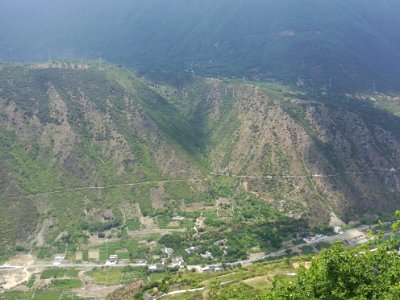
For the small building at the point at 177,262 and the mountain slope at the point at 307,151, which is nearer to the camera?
the small building at the point at 177,262

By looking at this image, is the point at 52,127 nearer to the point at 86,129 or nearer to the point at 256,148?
the point at 86,129

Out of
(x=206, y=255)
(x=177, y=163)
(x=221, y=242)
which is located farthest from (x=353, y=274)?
(x=177, y=163)

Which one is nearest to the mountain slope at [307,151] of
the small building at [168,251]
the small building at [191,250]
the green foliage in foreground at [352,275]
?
the small building at [191,250]

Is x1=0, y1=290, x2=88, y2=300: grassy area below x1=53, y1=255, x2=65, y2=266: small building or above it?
below

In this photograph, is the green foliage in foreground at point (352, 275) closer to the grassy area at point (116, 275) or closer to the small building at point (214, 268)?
the small building at point (214, 268)

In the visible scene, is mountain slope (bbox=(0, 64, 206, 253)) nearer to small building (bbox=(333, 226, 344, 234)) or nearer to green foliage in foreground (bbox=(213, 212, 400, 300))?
small building (bbox=(333, 226, 344, 234))

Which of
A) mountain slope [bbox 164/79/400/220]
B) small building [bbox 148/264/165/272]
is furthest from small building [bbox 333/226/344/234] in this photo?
small building [bbox 148/264/165/272]

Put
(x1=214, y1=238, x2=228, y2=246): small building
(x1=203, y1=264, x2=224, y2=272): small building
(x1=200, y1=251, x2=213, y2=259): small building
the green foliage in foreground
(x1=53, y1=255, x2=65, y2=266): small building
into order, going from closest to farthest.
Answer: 1. the green foliage in foreground
2. (x1=203, y1=264, x2=224, y2=272): small building
3. (x1=53, y1=255, x2=65, y2=266): small building
4. (x1=200, y1=251, x2=213, y2=259): small building
5. (x1=214, y1=238, x2=228, y2=246): small building
